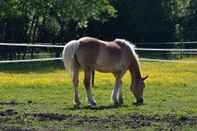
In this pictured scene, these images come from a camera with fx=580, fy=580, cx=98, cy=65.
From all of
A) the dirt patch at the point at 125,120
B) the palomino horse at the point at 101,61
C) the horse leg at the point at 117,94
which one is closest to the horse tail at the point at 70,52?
the palomino horse at the point at 101,61

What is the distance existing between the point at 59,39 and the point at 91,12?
Answer: 609 centimetres

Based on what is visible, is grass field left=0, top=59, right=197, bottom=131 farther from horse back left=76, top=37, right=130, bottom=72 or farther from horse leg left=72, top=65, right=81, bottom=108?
horse back left=76, top=37, right=130, bottom=72

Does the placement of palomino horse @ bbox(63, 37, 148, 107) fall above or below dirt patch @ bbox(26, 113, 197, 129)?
above

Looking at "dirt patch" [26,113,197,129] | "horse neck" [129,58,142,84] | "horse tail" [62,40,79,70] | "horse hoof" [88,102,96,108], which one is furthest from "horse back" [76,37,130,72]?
"dirt patch" [26,113,197,129]

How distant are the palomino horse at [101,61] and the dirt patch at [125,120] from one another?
241 centimetres

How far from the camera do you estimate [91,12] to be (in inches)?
1718

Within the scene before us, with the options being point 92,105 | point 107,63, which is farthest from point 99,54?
point 92,105

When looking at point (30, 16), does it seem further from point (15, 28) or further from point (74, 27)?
point (74, 27)

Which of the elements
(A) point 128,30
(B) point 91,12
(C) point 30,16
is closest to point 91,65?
(B) point 91,12

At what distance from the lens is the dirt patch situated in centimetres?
1062

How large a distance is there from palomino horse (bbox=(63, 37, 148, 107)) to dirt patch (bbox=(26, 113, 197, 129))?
2405mm

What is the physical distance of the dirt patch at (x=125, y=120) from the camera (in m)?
10.6

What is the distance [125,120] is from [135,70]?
14.0 ft

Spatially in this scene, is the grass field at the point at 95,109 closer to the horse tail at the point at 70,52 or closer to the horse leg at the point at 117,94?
the horse leg at the point at 117,94
